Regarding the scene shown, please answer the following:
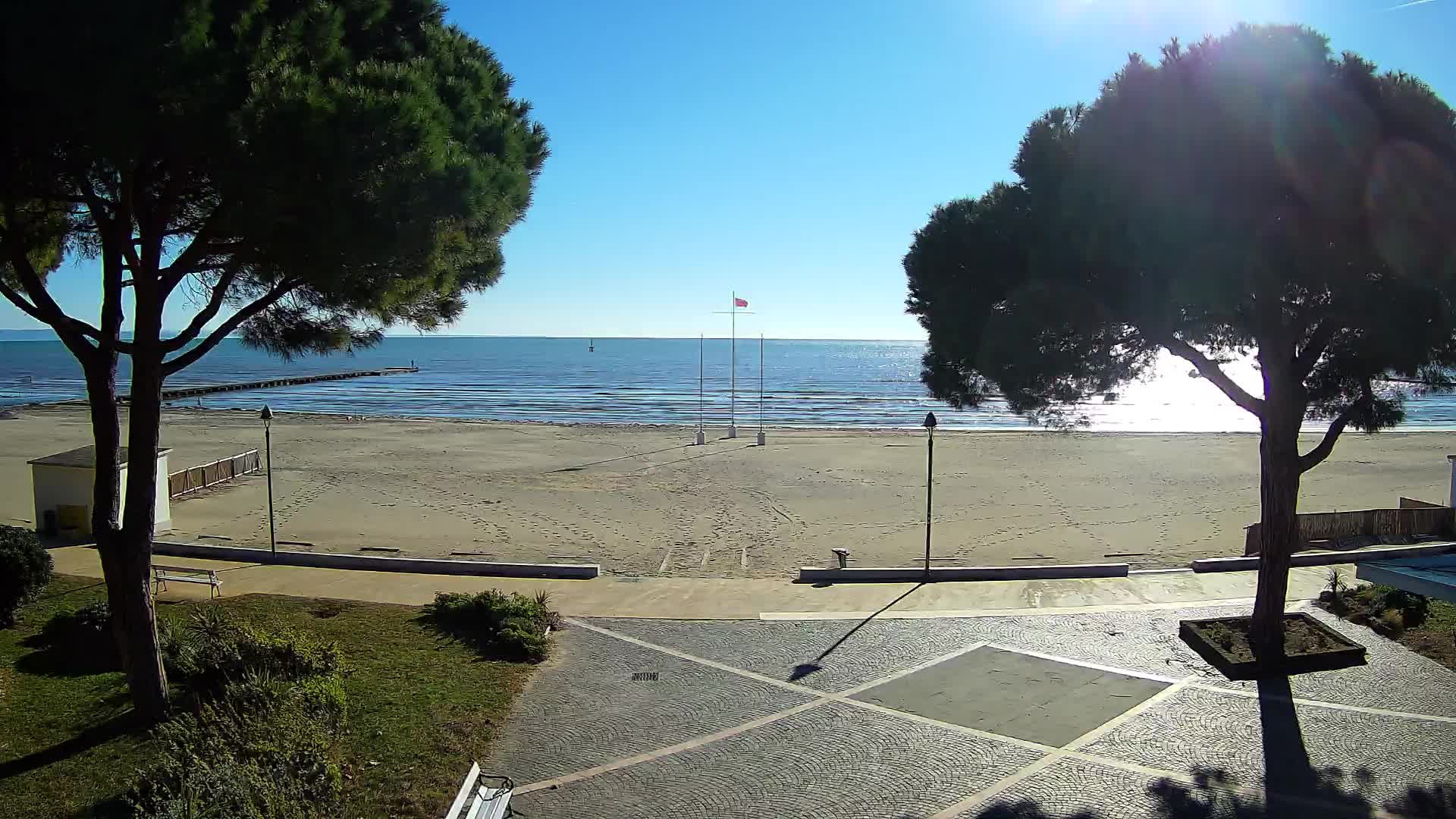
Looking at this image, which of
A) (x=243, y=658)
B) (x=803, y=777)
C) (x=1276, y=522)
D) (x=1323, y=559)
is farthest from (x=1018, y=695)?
(x=1323, y=559)

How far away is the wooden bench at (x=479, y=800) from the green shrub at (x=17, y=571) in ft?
23.3

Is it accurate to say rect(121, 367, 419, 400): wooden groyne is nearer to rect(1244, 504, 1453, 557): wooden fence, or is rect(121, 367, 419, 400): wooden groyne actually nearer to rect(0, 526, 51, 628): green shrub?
rect(0, 526, 51, 628): green shrub

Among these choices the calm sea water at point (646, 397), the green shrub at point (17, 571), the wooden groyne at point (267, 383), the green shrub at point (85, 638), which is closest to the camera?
the green shrub at point (85, 638)

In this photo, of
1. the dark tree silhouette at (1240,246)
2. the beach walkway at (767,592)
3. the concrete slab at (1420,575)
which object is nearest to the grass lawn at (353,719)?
the beach walkway at (767,592)

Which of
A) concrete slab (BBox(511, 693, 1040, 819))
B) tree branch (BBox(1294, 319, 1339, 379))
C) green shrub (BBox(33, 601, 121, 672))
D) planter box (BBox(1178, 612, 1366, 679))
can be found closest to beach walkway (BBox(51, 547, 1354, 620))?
planter box (BBox(1178, 612, 1366, 679))

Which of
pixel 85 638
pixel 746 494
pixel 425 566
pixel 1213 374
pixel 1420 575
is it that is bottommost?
pixel 746 494

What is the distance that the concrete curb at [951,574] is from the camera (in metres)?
14.6

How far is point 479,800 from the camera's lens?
6508 millimetres

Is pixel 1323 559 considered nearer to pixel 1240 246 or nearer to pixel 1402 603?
pixel 1402 603

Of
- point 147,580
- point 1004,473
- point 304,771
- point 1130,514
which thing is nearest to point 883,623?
point 304,771

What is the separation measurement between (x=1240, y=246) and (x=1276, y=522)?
3871 mm

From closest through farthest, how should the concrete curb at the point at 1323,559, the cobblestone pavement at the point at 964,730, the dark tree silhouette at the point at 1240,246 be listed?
1. the cobblestone pavement at the point at 964,730
2. the dark tree silhouette at the point at 1240,246
3. the concrete curb at the point at 1323,559

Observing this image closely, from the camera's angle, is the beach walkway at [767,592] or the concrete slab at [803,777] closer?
the concrete slab at [803,777]

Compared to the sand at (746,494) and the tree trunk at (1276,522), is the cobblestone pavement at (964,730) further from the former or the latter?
the sand at (746,494)
